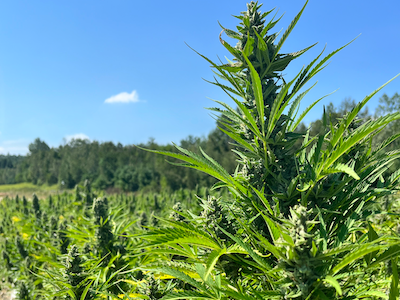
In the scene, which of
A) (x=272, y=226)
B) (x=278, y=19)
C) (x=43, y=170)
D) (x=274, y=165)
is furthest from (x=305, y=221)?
(x=43, y=170)

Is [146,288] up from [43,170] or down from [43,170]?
down

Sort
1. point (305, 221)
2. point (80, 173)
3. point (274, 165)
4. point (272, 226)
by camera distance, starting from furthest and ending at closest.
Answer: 1. point (80, 173)
2. point (274, 165)
3. point (272, 226)
4. point (305, 221)

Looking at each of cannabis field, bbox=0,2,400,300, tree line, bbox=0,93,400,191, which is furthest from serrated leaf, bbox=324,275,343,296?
tree line, bbox=0,93,400,191

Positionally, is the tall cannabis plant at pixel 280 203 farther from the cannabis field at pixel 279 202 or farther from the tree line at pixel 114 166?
the tree line at pixel 114 166

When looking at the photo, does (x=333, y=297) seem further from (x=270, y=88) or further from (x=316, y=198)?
(x=270, y=88)

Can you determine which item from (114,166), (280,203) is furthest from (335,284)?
(114,166)

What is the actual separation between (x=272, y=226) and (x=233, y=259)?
1.10 feet

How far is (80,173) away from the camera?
1617 inches

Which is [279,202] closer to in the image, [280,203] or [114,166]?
[280,203]

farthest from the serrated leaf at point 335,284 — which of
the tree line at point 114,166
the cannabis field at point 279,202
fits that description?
the tree line at point 114,166

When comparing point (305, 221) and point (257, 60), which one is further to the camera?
point (257, 60)

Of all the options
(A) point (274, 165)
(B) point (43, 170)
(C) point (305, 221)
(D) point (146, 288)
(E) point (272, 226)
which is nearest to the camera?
(C) point (305, 221)

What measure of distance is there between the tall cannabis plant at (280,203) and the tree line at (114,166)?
88.1 ft

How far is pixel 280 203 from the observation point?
121 cm
